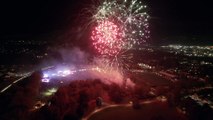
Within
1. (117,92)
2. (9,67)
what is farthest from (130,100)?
(9,67)

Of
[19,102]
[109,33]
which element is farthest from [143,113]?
[19,102]

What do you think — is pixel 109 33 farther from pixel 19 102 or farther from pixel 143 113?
pixel 19 102

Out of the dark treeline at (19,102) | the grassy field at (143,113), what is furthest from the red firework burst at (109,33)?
the dark treeline at (19,102)

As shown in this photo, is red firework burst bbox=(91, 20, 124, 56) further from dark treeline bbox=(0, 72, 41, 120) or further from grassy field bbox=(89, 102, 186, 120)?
dark treeline bbox=(0, 72, 41, 120)

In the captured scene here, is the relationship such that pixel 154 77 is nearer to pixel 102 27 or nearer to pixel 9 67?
pixel 102 27

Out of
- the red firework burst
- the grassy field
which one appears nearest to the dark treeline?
the grassy field

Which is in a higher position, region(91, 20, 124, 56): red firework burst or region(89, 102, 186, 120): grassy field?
region(91, 20, 124, 56): red firework burst

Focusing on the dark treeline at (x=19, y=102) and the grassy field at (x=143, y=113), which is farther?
the dark treeline at (x=19, y=102)

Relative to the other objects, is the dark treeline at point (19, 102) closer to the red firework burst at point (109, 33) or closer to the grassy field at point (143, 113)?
the grassy field at point (143, 113)
